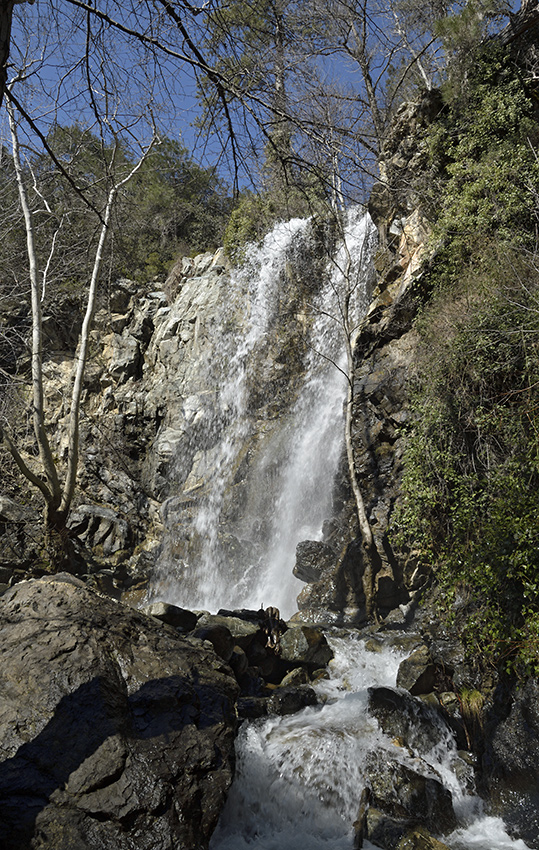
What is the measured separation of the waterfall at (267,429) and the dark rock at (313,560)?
800mm

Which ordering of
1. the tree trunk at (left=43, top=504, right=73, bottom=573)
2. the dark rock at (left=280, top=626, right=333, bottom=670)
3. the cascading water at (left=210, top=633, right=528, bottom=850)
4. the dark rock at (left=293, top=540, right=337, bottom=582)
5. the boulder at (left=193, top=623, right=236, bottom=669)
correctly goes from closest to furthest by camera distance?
the cascading water at (left=210, top=633, right=528, bottom=850)
the boulder at (left=193, top=623, right=236, bottom=669)
the dark rock at (left=280, top=626, right=333, bottom=670)
the tree trunk at (left=43, top=504, right=73, bottom=573)
the dark rock at (left=293, top=540, right=337, bottom=582)

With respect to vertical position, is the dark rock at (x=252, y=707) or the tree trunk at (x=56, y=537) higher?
the tree trunk at (x=56, y=537)

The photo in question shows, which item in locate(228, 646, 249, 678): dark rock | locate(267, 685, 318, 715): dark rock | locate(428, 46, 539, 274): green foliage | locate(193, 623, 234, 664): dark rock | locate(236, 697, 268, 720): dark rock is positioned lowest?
locate(267, 685, 318, 715): dark rock

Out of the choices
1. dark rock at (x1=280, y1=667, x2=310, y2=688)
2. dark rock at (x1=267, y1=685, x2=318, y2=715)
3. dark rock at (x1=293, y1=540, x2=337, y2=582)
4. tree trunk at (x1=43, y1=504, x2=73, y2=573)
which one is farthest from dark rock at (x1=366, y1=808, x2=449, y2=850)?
tree trunk at (x1=43, y1=504, x2=73, y2=573)

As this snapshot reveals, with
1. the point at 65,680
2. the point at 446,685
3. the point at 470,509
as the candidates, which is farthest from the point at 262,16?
the point at 446,685

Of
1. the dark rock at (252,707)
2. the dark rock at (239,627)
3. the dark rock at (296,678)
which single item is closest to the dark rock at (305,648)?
the dark rock at (296,678)

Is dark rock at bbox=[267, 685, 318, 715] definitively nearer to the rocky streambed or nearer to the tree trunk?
the rocky streambed

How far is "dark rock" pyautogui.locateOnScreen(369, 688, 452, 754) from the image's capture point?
190 inches

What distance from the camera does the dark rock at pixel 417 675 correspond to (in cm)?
546

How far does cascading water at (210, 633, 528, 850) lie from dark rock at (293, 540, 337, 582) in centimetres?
306

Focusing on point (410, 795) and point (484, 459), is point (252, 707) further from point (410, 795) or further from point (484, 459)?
point (484, 459)

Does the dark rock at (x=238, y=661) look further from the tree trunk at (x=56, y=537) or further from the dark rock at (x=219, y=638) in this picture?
the tree trunk at (x=56, y=537)

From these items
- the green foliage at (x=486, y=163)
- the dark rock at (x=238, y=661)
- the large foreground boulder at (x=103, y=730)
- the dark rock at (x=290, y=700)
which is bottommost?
the dark rock at (x=290, y=700)

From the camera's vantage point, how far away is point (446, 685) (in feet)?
17.7
